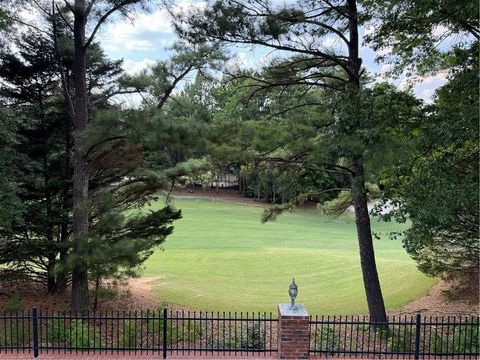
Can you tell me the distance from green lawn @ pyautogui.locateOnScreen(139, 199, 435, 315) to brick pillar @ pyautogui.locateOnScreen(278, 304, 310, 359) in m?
6.71

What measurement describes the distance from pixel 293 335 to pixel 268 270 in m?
13.3

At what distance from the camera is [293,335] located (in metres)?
7.61

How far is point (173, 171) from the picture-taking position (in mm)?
11906

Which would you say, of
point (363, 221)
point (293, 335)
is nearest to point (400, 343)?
point (363, 221)

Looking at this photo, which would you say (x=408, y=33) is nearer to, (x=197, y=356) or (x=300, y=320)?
(x=300, y=320)

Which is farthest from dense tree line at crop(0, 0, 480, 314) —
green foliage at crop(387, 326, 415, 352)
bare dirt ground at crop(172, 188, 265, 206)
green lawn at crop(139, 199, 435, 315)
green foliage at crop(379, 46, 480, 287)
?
bare dirt ground at crop(172, 188, 265, 206)

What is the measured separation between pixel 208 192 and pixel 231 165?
57.3m

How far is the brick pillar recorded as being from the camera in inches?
296

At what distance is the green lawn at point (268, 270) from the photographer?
1564 cm

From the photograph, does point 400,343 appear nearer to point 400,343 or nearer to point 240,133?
point 400,343

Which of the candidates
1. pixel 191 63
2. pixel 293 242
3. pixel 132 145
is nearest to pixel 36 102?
pixel 132 145

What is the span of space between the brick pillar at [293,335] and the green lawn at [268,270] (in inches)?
264

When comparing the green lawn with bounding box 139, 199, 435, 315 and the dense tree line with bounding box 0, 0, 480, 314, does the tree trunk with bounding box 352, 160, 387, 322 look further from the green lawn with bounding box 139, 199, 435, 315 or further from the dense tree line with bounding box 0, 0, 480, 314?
the green lawn with bounding box 139, 199, 435, 315

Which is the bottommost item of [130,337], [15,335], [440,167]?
[15,335]
